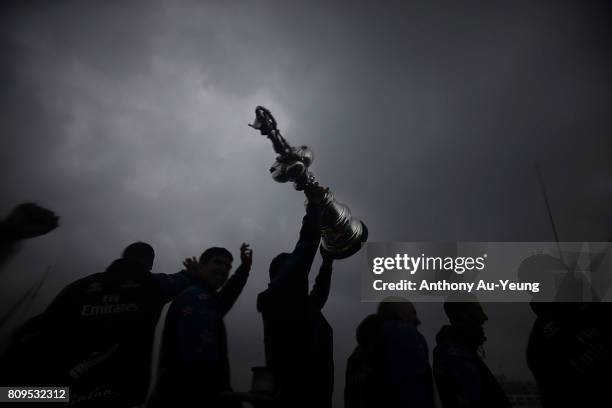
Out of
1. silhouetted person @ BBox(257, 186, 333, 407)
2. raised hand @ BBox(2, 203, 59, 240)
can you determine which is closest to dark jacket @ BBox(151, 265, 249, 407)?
silhouetted person @ BBox(257, 186, 333, 407)

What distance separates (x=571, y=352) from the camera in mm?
2752

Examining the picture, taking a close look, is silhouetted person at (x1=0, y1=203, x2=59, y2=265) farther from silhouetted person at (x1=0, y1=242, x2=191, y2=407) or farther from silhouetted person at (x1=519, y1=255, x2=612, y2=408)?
silhouetted person at (x1=519, y1=255, x2=612, y2=408)

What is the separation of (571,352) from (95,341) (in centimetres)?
436

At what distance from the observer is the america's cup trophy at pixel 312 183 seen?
374 cm

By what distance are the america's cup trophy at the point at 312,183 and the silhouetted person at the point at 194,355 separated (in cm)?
195

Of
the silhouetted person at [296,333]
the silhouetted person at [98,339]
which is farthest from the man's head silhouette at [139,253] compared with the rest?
the silhouetted person at [296,333]

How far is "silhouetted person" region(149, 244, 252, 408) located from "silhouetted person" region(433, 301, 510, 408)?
2128mm

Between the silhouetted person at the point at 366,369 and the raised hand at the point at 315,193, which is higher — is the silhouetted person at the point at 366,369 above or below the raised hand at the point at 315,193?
below

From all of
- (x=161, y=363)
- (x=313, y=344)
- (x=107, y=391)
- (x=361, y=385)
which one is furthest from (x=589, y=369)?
(x=107, y=391)

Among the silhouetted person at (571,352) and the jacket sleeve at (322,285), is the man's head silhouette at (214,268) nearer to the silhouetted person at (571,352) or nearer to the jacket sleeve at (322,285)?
the jacket sleeve at (322,285)

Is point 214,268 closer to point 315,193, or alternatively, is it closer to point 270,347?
point 270,347

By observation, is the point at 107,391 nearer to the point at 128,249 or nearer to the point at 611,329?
the point at 128,249

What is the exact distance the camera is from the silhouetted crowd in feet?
6.73

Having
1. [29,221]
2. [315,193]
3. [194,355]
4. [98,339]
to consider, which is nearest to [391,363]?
[194,355]
